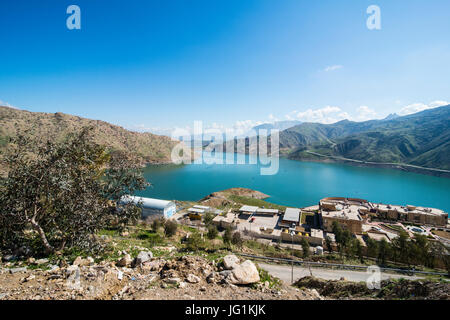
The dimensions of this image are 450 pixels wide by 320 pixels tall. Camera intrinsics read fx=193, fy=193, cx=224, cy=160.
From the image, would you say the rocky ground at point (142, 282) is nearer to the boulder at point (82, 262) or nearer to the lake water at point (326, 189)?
the boulder at point (82, 262)

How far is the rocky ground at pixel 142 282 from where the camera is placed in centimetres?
473

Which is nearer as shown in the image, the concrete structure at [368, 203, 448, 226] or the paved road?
the paved road

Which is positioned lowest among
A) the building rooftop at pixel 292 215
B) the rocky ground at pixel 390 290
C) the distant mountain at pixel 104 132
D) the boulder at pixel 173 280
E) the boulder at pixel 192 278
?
the building rooftop at pixel 292 215

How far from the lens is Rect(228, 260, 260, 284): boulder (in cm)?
592

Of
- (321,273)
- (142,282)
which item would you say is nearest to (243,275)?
(142,282)

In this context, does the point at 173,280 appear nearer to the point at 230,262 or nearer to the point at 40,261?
the point at 230,262

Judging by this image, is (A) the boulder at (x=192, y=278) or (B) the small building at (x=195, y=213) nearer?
(A) the boulder at (x=192, y=278)

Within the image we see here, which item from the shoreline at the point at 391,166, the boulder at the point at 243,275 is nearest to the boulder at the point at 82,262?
the boulder at the point at 243,275

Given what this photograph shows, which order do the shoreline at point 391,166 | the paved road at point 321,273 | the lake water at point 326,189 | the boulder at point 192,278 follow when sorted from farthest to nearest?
the shoreline at point 391,166
the lake water at point 326,189
the paved road at point 321,273
the boulder at point 192,278

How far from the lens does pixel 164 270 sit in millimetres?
6277

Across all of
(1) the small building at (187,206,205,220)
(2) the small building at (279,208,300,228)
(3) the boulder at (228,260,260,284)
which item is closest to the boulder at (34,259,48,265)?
(3) the boulder at (228,260,260,284)

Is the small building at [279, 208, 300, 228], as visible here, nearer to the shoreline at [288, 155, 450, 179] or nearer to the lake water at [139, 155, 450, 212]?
the lake water at [139, 155, 450, 212]
